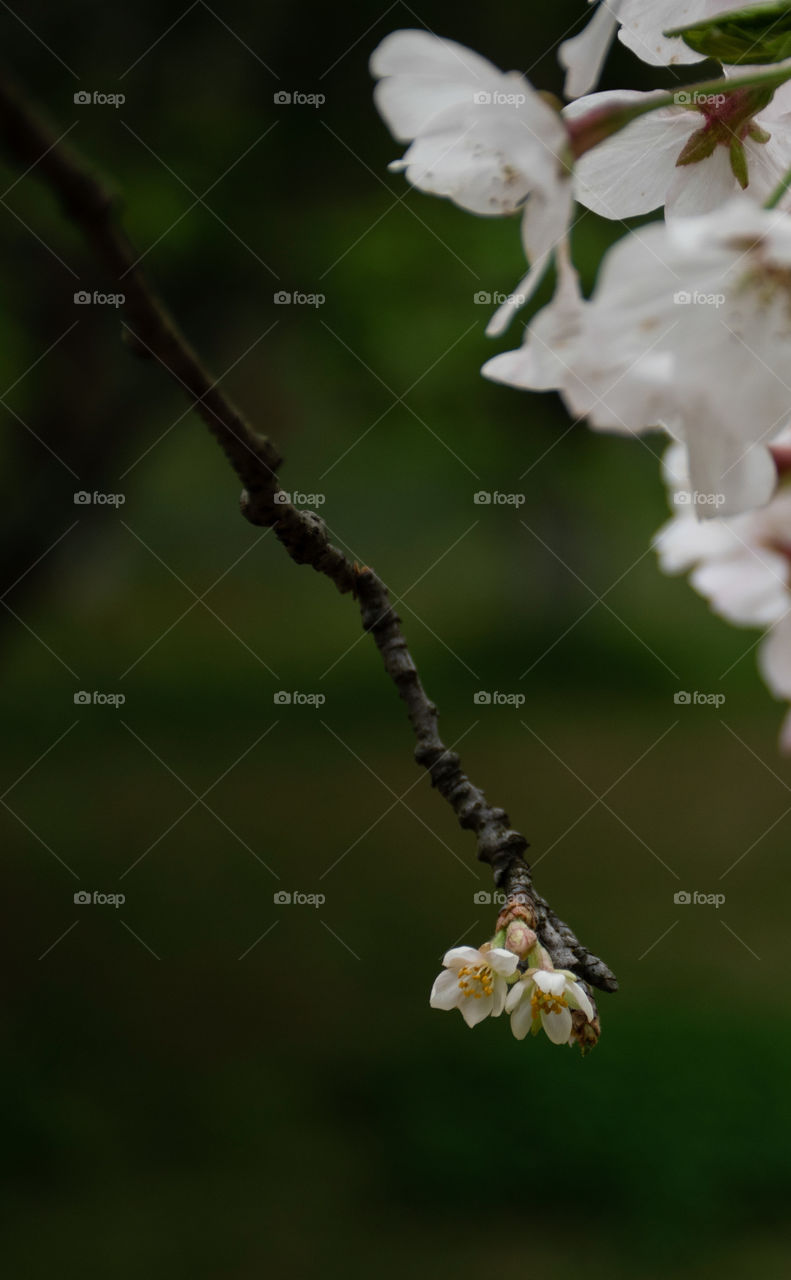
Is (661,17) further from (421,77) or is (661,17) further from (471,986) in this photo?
(471,986)

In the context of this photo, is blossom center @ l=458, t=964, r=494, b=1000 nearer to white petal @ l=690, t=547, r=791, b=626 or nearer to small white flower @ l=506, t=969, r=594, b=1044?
small white flower @ l=506, t=969, r=594, b=1044

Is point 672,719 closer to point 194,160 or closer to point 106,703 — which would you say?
point 106,703

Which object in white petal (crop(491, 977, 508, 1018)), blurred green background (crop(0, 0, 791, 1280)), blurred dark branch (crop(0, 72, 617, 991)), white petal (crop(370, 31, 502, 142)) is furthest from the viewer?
blurred green background (crop(0, 0, 791, 1280))

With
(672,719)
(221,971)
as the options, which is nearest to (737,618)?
(221,971)

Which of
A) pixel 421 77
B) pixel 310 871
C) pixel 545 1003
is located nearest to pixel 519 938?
pixel 545 1003

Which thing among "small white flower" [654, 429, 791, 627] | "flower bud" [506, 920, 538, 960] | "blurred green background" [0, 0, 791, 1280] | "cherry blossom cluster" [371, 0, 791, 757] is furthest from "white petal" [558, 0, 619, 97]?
"blurred green background" [0, 0, 791, 1280]

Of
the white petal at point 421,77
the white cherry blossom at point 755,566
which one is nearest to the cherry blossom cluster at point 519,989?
the white cherry blossom at point 755,566
